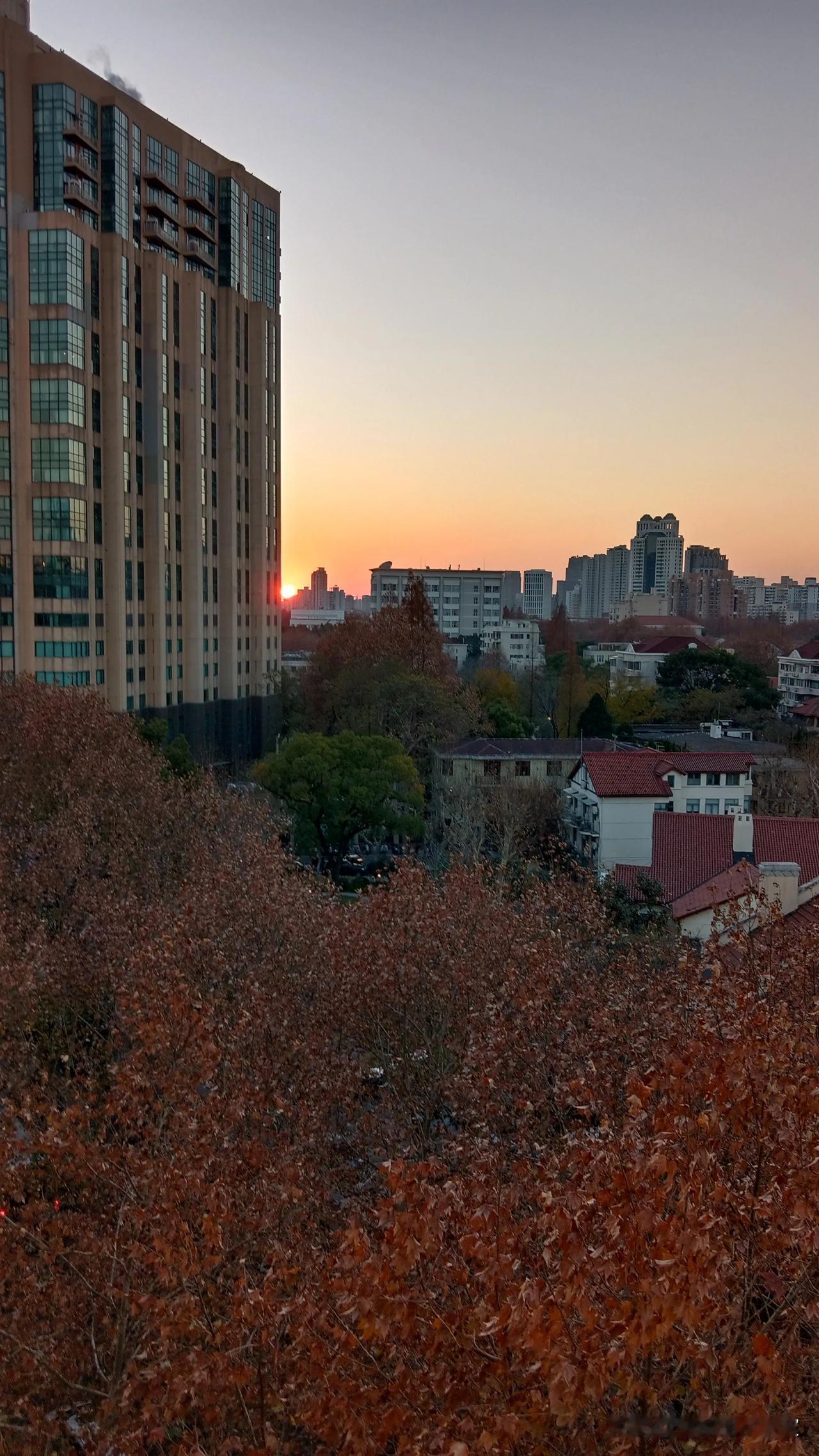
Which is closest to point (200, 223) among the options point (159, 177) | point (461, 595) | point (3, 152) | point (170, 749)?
point (159, 177)

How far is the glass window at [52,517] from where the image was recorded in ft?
154


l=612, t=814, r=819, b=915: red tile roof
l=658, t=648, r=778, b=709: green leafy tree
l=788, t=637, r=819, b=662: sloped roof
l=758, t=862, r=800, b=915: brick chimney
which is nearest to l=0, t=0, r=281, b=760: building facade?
l=612, t=814, r=819, b=915: red tile roof

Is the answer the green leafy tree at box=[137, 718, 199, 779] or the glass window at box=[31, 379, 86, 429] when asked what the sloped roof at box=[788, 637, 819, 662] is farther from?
the glass window at box=[31, 379, 86, 429]

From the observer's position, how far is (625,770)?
2950cm

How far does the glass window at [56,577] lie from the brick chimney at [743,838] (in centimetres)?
3236

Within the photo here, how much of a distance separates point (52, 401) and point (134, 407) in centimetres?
620

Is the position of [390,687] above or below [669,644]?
below

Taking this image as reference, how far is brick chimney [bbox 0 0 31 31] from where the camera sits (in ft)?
159

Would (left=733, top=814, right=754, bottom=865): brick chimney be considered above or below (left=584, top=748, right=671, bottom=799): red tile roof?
below

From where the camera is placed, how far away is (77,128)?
47.1 m

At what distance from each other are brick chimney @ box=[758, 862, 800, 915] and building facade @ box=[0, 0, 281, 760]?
1167 inches

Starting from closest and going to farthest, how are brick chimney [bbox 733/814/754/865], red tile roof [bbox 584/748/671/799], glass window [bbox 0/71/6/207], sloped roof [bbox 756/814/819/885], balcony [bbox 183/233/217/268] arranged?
sloped roof [bbox 756/814/819/885]
brick chimney [bbox 733/814/754/865]
red tile roof [bbox 584/748/671/799]
glass window [bbox 0/71/6/207]
balcony [bbox 183/233/217/268]

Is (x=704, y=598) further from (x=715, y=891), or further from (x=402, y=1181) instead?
(x=402, y=1181)

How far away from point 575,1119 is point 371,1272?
5.55 metres
